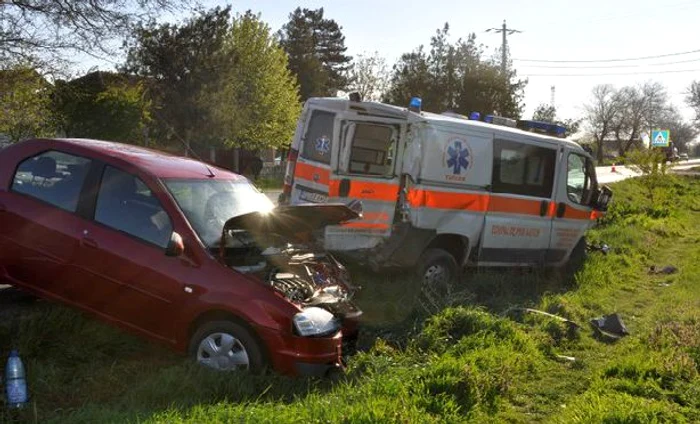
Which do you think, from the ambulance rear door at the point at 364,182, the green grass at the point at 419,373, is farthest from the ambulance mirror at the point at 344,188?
the green grass at the point at 419,373

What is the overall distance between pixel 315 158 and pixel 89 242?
12.1ft

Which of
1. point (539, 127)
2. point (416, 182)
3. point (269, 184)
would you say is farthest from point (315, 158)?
point (269, 184)

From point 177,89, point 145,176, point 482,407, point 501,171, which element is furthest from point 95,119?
point 482,407

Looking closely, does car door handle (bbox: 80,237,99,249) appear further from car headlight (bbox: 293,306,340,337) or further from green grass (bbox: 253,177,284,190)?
green grass (bbox: 253,177,284,190)

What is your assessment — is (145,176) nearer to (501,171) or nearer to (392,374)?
(392,374)

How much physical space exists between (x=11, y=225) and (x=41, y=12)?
1181 cm

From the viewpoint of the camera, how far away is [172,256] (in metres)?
4.89

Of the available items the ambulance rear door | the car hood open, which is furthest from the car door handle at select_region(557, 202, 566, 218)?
the car hood open

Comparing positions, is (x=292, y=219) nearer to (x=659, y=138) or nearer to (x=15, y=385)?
(x=15, y=385)

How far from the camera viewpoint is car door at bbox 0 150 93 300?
17.3 feet

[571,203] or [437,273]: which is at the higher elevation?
[571,203]

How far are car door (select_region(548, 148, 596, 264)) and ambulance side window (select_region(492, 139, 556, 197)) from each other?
11.8 inches

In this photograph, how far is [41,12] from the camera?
1543cm

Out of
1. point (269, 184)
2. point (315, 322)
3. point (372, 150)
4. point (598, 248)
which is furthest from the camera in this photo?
point (269, 184)
